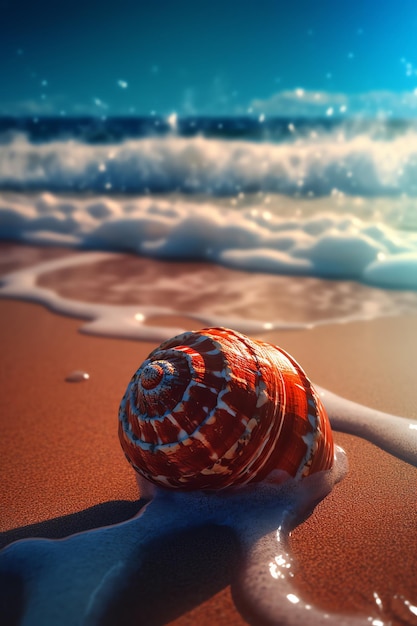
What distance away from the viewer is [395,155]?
918 centimetres

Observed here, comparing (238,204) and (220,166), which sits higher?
(220,166)

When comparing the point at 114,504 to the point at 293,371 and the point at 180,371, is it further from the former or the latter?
the point at 293,371

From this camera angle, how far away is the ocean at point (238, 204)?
4.06m

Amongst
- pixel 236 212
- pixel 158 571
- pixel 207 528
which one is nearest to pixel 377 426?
pixel 207 528

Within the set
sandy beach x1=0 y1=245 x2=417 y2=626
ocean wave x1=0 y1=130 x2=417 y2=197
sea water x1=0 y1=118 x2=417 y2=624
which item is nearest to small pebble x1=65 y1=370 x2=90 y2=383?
sandy beach x1=0 y1=245 x2=417 y2=626

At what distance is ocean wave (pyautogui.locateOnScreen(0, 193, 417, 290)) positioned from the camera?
460 cm

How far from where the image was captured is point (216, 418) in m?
1.38

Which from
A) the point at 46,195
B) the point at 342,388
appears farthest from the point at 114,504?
the point at 46,195

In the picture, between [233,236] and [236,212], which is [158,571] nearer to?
[233,236]

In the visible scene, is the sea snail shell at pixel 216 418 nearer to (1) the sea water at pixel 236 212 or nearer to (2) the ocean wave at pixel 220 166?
(1) the sea water at pixel 236 212

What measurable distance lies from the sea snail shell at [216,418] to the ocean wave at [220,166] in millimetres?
6918

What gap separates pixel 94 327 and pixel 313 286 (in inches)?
67.5

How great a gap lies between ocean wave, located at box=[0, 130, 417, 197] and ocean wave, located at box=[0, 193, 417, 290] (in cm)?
184

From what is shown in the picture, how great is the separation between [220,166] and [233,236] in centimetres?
488
